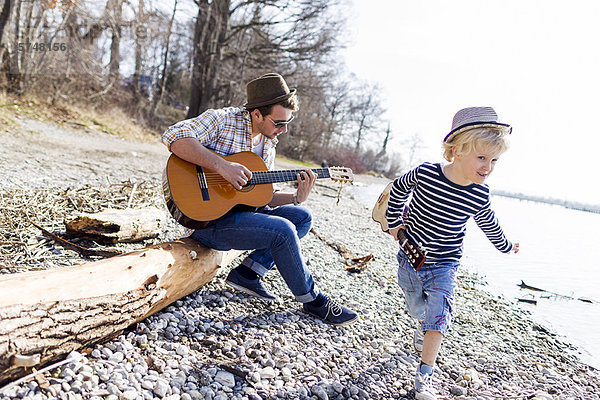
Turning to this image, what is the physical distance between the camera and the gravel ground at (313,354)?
2.07 m

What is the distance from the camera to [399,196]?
2.86 metres

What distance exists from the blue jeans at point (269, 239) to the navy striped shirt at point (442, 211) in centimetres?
80

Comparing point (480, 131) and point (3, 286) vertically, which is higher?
point (480, 131)

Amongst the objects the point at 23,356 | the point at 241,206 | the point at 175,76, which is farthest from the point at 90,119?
the point at 175,76

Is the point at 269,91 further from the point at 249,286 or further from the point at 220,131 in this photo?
the point at 249,286

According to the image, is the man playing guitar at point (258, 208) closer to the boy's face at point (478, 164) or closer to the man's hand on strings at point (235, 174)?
the man's hand on strings at point (235, 174)

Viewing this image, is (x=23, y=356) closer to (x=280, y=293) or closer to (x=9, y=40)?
(x=280, y=293)

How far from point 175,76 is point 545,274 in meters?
28.2

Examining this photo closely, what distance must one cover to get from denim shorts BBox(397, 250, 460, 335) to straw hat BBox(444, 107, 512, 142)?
855 millimetres

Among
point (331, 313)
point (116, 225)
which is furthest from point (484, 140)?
point (116, 225)

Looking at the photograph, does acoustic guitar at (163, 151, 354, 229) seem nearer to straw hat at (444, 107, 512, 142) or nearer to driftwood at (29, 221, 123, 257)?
driftwood at (29, 221, 123, 257)

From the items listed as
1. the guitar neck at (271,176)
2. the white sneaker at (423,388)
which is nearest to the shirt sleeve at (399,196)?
the guitar neck at (271,176)

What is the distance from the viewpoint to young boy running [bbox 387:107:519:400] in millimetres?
2484

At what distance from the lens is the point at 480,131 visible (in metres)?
2.50
